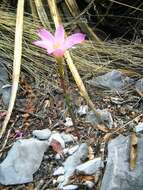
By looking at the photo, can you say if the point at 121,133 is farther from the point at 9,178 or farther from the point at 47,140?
the point at 9,178

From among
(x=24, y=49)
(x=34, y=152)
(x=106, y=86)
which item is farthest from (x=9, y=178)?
(x=24, y=49)

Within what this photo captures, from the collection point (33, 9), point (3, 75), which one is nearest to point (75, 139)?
point (3, 75)

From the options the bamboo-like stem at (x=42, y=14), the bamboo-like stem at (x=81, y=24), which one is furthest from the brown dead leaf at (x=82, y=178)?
the bamboo-like stem at (x=42, y=14)

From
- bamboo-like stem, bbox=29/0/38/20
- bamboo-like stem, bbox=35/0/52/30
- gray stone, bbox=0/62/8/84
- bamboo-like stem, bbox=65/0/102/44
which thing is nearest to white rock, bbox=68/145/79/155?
gray stone, bbox=0/62/8/84

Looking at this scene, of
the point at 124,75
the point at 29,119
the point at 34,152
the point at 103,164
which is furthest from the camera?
the point at 124,75

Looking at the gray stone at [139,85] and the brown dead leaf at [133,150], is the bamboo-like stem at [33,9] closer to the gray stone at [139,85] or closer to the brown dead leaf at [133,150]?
the gray stone at [139,85]
